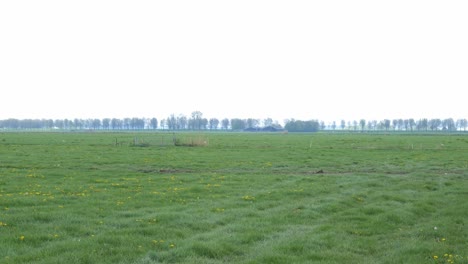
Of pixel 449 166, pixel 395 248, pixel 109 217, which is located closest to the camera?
pixel 395 248

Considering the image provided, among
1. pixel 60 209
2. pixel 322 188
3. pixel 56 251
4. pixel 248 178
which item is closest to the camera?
pixel 56 251

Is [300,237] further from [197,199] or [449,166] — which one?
[449,166]

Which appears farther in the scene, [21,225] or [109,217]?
[109,217]

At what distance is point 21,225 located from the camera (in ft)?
41.2

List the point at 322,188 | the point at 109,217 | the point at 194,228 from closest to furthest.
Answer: the point at 194,228 → the point at 109,217 → the point at 322,188

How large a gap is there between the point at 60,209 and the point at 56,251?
5138 mm

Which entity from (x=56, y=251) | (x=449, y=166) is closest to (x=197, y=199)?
(x=56, y=251)

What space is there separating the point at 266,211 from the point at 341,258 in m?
5.70

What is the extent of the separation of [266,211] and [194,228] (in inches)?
140

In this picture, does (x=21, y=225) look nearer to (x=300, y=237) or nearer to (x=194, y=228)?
(x=194, y=228)

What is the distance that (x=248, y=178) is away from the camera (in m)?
25.5

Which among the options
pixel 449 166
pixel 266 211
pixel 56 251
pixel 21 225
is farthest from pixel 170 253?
pixel 449 166

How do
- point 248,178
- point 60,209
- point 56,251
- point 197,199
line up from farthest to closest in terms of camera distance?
point 248,178 → point 197,199 → point 60,209 → point 56,251

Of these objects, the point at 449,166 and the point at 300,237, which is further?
the point at 449,166
